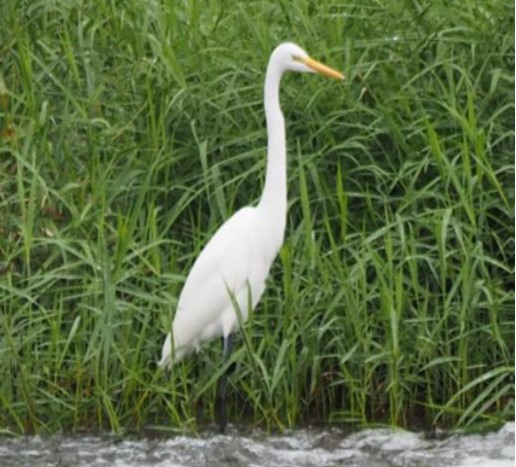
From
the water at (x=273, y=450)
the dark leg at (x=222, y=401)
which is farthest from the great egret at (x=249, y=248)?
the water at (x=273, y=450)

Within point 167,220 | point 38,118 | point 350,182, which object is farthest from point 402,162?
point 38,118

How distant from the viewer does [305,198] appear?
653 cm

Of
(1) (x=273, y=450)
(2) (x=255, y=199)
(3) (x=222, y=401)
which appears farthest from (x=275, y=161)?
(1) (x=273, y=450)

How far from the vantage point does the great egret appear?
6.46 m

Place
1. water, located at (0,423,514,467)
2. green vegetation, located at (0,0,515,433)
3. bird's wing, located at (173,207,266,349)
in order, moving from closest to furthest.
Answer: water, located at (0,423,514,467) → green vegetation, located at (0,0,515,433) → bird's wing, located at (173,207,266,349)

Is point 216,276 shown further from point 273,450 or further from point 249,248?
point 273,450

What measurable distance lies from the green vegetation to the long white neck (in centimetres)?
11

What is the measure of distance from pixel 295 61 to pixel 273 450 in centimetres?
134

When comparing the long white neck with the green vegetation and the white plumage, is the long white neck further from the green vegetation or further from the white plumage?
the green vegetation

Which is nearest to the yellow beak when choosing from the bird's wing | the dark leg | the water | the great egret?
the great egret

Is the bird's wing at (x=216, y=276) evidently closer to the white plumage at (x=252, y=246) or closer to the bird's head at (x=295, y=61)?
the white plumage at (x=252, y=246)

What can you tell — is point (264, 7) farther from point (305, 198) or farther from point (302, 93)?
point (305, 198)

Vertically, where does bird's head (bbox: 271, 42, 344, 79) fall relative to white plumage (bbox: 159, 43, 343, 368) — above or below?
above

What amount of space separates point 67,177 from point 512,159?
1639 millimetres
